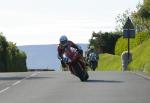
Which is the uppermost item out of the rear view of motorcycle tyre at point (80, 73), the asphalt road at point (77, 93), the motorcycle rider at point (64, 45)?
the motorcycle rider at point (64, 45)

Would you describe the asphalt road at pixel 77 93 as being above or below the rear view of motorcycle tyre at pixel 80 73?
below

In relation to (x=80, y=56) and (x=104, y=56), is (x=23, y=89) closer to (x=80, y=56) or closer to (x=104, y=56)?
(x=80, y=56)

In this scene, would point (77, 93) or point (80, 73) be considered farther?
point (80, 73)

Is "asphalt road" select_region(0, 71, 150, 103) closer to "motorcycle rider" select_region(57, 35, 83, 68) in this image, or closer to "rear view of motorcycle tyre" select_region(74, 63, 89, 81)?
"rear view of motorcycle tyre" select_region(74, 63, 89, 81)

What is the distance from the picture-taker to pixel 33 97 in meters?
20.3

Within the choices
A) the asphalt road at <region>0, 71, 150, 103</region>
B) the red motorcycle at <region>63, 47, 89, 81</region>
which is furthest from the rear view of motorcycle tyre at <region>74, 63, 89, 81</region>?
the asphalt road at <region>0, 71, 150, 103</region>

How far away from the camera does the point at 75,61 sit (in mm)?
28031

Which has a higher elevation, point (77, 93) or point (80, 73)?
point (80, 73)

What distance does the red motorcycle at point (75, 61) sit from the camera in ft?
91.5

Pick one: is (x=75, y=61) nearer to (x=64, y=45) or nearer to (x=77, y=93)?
(x=64, y=45)

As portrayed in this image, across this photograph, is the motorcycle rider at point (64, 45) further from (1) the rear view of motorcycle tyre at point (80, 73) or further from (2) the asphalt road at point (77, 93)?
(2) the asphalt road at point (77, 93)

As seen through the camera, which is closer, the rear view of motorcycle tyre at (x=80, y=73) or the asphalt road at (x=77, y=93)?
the asphalt road at (x=77, y=93)

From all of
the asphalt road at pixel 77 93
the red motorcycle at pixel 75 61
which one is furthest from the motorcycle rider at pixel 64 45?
the asphalt road at pixel 77 93

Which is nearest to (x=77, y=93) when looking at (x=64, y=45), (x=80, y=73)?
(x=80, y=73)
